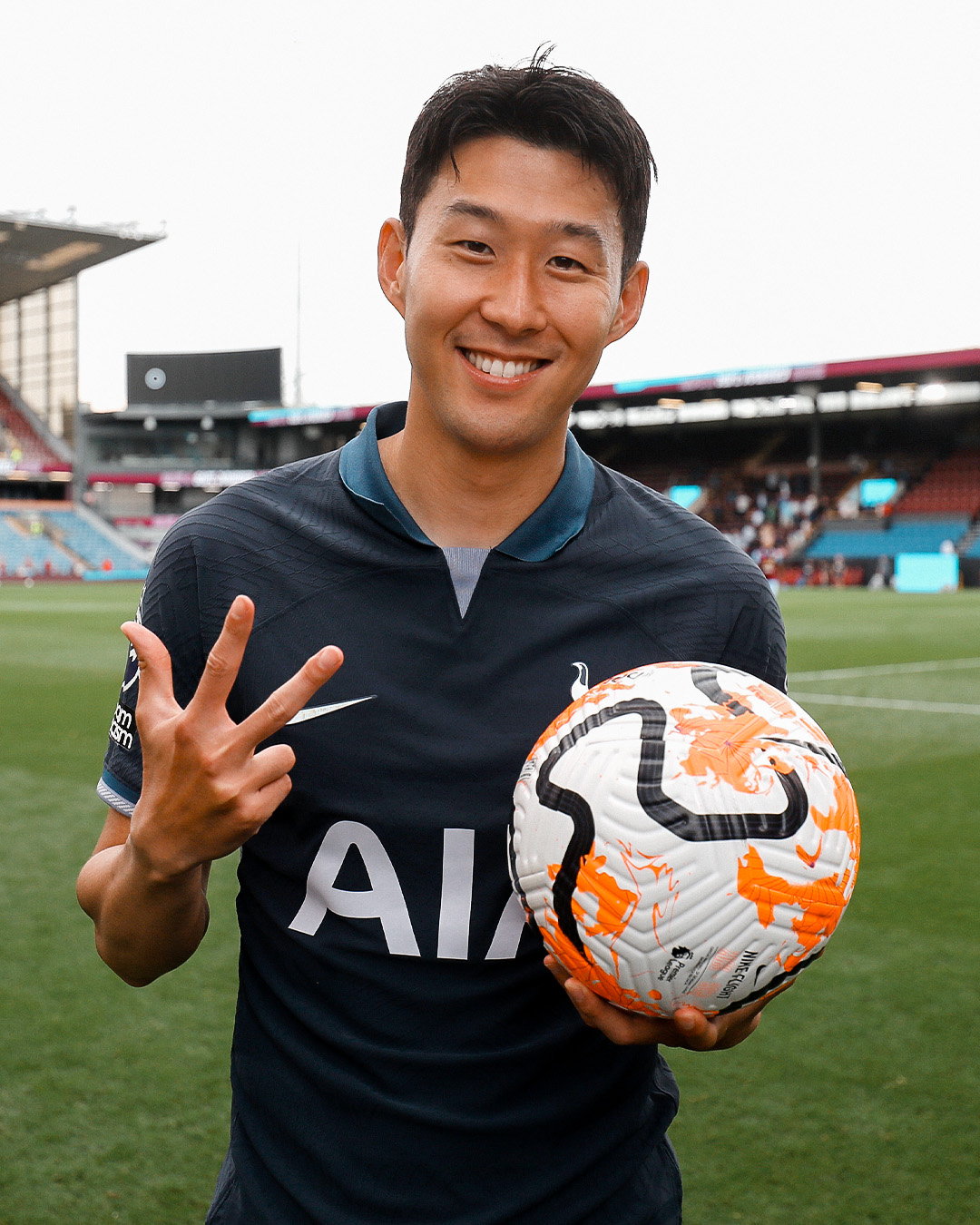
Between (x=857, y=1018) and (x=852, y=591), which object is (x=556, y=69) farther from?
(x=852, y=591)

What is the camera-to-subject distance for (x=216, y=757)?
4.09ft

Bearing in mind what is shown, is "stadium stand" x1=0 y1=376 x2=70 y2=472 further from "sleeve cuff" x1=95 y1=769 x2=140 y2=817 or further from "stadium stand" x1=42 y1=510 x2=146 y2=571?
"sleeve cuff" x1=95 y1=769 x2=140 y2=817

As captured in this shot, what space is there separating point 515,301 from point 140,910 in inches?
36.6

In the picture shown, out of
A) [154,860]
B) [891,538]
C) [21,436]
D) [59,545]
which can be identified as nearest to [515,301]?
[154,860]

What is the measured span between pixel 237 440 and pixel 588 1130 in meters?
56.4

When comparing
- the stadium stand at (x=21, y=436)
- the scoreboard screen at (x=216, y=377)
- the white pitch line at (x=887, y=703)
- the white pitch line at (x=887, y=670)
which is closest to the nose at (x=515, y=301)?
the white pitch line at (x=887, y=703)

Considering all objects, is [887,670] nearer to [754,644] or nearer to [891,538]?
[754,644]

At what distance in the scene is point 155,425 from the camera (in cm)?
5575

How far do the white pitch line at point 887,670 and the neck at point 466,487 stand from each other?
8.94m

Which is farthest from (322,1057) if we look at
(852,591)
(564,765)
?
(852,591)

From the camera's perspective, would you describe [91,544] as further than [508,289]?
Yes

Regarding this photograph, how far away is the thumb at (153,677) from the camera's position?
1303mm

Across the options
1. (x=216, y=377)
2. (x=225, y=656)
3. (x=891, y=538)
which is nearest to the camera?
(x=225, y=656)

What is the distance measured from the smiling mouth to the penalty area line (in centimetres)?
907
